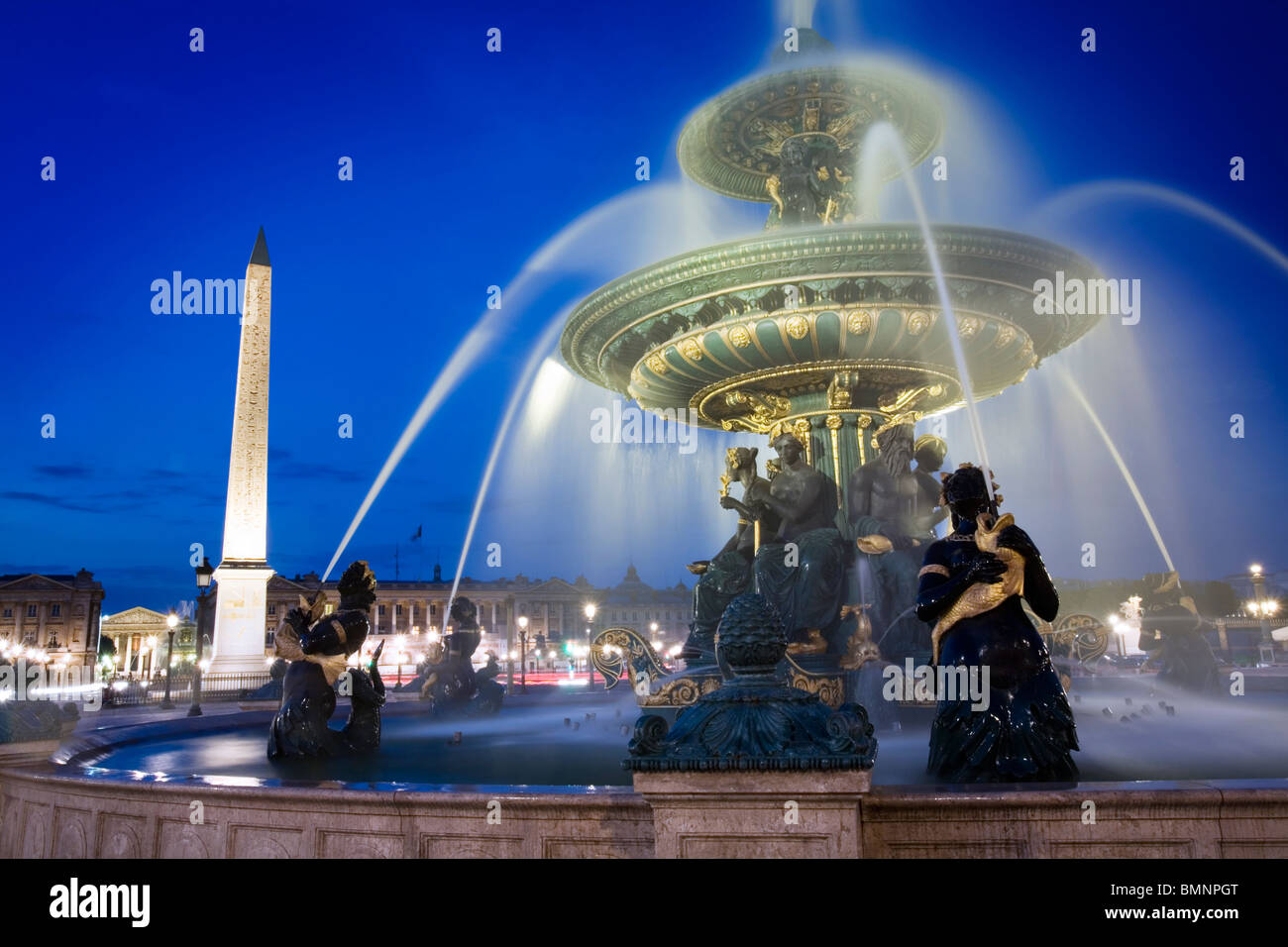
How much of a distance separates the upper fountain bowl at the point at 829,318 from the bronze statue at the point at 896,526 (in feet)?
3.20

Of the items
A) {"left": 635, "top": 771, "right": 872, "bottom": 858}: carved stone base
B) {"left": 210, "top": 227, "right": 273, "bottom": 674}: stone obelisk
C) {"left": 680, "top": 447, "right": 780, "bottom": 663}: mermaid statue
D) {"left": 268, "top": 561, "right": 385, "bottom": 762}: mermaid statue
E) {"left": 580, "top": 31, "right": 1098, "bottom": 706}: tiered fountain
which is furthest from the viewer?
{"left": 210, "top": 227, "right": 273, "bottom": 674}: stone obelisk

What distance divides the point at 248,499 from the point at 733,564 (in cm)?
3395

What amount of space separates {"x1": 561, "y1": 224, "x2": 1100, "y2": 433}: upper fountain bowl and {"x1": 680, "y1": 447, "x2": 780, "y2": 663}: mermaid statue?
119 centimetres

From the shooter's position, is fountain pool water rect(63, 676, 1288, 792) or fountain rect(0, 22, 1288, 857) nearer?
fountain rect(0, 22, 1288, 857)

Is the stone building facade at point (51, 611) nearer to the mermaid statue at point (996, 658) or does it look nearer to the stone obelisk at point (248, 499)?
the stone obelisk at point (248, 499)

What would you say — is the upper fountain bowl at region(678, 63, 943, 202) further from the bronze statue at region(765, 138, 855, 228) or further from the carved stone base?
the carved stone base

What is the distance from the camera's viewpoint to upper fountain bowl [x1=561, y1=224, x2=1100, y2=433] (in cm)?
922

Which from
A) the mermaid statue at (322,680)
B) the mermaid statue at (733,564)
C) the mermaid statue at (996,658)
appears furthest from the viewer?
the mermaid statue at (733,564)

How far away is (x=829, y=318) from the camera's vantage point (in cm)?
974

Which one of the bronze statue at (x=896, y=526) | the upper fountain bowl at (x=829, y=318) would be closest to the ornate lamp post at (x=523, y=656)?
the upper fountain bowl at (x=829, y=318)

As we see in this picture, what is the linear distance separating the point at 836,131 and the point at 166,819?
36.3 ft

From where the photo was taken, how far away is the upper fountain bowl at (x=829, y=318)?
30.2 ft

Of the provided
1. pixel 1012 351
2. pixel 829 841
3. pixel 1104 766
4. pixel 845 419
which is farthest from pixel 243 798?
pixel 1012 351

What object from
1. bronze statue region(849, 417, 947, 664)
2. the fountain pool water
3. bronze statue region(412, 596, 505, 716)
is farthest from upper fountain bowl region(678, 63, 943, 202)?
the fountain pool water
